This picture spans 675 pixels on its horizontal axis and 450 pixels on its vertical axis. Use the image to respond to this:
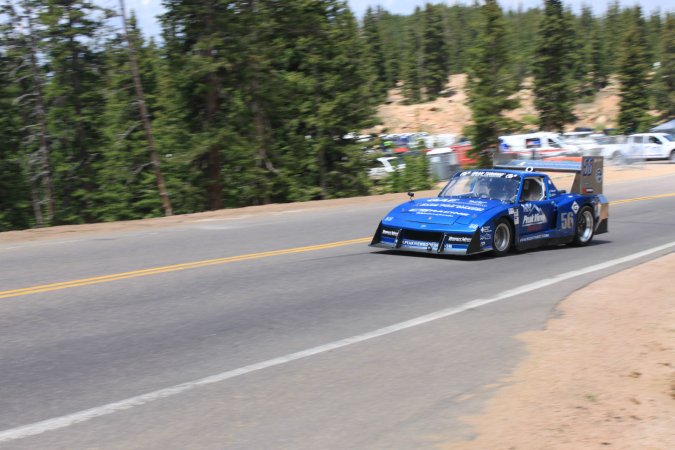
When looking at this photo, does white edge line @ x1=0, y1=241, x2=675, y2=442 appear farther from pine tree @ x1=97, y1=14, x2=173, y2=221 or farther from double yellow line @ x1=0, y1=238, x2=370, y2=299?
pine tree @ x1=97, y1=14, x2=173, y2=221

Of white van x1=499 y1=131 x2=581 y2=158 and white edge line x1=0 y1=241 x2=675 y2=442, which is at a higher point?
white van x1=499 y1=131 x2=581 y2=158

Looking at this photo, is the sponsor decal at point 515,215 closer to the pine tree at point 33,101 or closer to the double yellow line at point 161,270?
the double yellow line at point 161,270

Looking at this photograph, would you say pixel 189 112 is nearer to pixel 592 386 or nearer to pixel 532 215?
pixel 532 215

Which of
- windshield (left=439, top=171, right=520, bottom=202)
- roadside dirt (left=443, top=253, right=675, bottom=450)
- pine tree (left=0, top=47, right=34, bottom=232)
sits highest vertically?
pine tree (left=0, top=47, right=34, bottom=232)

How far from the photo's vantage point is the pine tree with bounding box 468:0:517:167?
1988 inches

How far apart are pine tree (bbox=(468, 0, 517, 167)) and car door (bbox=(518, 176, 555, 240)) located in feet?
111

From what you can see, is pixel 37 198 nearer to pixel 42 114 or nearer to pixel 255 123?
pixel 42 114

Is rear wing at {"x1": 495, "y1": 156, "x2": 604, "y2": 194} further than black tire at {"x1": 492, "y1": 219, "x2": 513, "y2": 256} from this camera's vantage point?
Yes

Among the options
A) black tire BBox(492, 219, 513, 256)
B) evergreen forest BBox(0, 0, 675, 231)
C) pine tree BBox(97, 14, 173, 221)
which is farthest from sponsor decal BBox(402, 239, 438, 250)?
pine tree BBox(97, 14, 173, 221)

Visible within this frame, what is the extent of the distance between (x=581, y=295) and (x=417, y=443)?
550 centimetres

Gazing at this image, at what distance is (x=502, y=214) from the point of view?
1280 cm

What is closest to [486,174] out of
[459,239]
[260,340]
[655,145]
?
[459,239]

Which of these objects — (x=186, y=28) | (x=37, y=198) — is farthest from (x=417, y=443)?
(x=37, y=198)

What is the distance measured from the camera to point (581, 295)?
9688 millimetres
